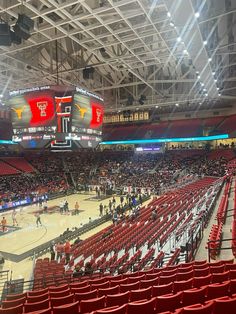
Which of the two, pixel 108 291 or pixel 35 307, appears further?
pixel 108 291

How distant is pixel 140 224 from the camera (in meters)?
18.5

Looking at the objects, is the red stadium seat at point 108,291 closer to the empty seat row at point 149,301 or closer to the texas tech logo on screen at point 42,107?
the empty seat row at point 149,301

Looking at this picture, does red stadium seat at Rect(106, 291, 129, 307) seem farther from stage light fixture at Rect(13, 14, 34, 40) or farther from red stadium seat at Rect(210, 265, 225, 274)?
stage light fixture at Rect(13, 14, 34, 40)

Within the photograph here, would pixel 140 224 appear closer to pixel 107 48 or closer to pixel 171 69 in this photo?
pixel 107 48

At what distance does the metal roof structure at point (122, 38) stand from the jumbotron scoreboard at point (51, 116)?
3.19 metres

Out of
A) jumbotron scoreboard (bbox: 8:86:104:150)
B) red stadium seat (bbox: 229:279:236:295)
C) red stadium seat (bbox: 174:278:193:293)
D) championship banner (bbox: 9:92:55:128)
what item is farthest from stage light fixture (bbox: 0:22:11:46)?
red stadium seat (bbox: 229:279:236:295)

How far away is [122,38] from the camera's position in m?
15.9

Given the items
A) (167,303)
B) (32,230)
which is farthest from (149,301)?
(32,230)

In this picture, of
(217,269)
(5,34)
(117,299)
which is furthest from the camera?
(5,34)

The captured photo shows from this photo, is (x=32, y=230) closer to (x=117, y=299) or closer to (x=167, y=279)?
(x=167, y=279)

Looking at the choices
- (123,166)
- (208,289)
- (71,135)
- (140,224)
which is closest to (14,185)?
(123,166)

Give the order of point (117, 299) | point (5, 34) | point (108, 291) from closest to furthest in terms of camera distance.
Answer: point (117, 299)
point (108, 291)
point (5, 34)

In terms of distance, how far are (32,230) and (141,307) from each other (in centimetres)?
1777

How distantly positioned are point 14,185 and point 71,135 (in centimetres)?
2332
